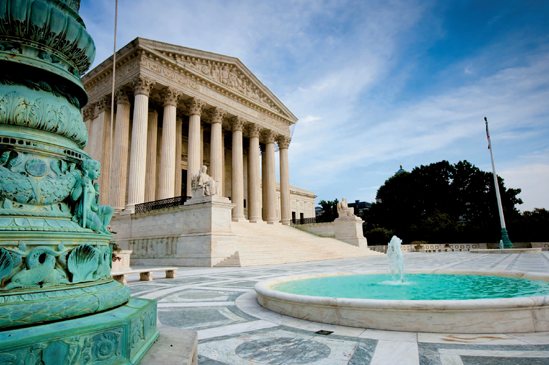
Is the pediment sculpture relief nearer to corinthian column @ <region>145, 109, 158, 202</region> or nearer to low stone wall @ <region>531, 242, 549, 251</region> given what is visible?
corinthian column @ <region>145, 109, 158, 202</region>

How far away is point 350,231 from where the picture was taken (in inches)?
1191

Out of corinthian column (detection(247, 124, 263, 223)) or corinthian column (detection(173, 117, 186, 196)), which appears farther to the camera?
corinthian column (detection(247, 124, 263, 223))

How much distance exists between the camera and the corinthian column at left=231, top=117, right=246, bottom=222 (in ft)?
99.0

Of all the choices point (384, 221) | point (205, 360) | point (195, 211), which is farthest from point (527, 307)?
point (384, 221)

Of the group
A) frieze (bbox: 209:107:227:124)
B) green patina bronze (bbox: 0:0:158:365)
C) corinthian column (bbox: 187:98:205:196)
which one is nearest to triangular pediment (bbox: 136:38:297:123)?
frieze (bbox: 209:107:227:124)

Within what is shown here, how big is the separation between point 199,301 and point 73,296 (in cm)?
476

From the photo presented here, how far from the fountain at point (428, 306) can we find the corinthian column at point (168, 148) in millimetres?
19188

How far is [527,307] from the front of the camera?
13.1 ft

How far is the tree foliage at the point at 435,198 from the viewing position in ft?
169

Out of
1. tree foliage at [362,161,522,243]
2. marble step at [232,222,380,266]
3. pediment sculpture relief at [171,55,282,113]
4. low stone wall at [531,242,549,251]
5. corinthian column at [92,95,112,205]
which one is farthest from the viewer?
tree foliage at [362,161,522,243]

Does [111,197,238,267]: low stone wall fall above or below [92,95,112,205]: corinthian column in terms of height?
below

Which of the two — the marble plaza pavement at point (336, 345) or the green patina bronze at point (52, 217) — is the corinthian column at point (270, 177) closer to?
the marble plaza pavement at point (336, 345)

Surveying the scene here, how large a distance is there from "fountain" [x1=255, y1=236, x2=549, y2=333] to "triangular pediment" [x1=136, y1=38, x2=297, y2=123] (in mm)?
24292

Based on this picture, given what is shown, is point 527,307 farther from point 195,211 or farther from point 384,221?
point 384,221
